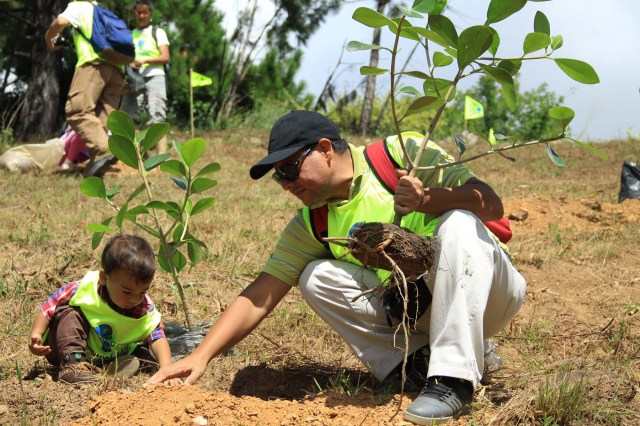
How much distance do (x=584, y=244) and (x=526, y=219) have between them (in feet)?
3.10

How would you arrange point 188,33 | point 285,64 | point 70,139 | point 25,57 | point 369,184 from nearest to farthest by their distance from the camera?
point 369,184 < point 70,139 < point 25,57 < point 188,33 < point 285,64

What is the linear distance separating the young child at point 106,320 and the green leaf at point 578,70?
1626 mm

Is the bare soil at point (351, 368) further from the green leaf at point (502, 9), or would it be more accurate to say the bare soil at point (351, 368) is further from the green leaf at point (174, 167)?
the green leaf at point (502, 9)

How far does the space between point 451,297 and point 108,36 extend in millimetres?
5020

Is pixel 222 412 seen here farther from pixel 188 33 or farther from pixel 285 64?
pixel 285 64

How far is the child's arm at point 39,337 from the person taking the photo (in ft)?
9.45

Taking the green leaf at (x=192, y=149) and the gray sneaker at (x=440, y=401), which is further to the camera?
the green leaf at (x=192, y=149)

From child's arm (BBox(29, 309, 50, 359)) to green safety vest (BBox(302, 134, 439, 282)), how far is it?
1.17 meters

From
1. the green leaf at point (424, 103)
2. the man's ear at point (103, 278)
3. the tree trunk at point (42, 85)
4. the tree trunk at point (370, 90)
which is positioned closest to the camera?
the green leaf at point (424, 103)

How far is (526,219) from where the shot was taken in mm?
5824

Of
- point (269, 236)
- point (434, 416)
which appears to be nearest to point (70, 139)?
point (269, 236)

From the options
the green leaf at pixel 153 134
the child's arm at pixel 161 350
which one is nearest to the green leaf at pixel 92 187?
the green leaf at pixel 153 134

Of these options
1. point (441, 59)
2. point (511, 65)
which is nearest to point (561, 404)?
point (511, 65)

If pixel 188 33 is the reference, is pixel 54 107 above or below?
below
